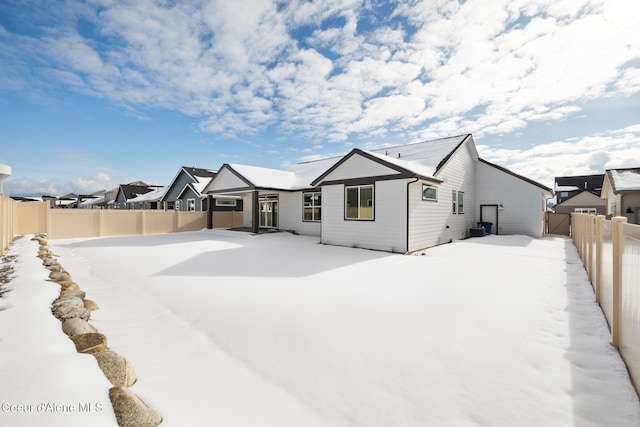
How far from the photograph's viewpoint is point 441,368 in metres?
2.87

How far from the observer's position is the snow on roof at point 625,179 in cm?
1670

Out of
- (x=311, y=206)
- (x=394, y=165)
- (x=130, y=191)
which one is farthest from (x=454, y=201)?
(x=130, y=191)

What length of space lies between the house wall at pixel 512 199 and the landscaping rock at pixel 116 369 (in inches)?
752

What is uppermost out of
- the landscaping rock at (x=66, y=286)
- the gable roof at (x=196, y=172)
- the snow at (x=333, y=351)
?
the gable roof at (x=196, y=172)

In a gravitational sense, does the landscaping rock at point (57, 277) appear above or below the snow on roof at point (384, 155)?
below

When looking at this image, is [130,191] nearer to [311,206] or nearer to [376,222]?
[311,206]

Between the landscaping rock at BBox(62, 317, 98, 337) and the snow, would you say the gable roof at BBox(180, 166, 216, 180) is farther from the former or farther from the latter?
the landscaping rock at BBox(62, 317, 98, 337)

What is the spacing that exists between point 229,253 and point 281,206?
25.6 ft

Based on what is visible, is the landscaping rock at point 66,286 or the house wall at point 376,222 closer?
the landscaping rock at point 66,286

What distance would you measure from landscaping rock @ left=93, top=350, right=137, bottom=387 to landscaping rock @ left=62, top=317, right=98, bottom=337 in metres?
0.73

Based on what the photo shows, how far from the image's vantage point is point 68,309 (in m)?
3.66

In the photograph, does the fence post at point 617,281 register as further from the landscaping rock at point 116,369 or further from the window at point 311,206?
the window at point 311,206

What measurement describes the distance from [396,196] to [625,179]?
18654 mm

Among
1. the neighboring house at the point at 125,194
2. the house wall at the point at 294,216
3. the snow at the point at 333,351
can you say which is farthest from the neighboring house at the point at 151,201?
the snow at the point at 333,351
